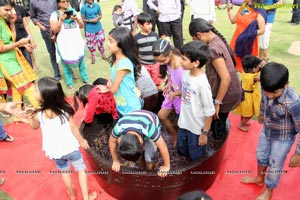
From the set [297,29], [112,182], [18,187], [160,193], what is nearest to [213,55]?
[160,193]

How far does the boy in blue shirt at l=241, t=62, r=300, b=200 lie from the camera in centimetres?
207

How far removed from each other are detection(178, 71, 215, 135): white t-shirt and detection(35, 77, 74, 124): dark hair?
0.98 meters

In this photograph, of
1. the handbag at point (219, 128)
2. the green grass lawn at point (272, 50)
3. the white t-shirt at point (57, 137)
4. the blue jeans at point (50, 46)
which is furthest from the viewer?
the green grass lawn at point (272, 50)

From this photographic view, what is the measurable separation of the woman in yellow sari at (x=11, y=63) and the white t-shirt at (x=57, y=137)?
171cm

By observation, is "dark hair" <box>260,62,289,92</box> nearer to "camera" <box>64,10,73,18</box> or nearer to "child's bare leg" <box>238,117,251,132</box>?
"child's bare leg" <box>238,117,251,132</box>

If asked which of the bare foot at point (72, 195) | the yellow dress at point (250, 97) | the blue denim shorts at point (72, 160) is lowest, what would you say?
the bare foot at point (72, 195)

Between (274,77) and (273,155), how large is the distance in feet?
2.54

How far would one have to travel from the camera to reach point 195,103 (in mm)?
2385

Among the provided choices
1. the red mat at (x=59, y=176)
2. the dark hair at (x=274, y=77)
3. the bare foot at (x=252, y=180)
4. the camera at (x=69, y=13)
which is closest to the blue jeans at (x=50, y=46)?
the camera at (x=69, y=13)

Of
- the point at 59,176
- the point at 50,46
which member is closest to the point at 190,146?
the point at 59,176

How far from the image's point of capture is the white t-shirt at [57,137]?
2.34m

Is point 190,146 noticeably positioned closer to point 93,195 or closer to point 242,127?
point 93,195

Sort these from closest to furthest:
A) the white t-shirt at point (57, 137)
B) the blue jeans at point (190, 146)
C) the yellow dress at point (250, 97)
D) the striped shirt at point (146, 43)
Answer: the white t-shirt at point (57, 137), the blue jeans at point (190, 146), the yellow dress at point (250, 97), the striped shirt at point (146, 43)

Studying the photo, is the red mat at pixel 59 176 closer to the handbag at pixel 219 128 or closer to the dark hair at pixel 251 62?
the handbag at pixel 219 128
